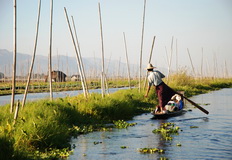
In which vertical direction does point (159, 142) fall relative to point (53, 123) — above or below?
below

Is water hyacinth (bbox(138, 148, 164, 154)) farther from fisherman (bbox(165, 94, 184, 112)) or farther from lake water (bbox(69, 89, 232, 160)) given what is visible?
fisherman (bbox(165, 94, 184, 112))

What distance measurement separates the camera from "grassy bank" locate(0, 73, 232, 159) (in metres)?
6.81

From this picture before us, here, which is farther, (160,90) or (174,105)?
(174,105)

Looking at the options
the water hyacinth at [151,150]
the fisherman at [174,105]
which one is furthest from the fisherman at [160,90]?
the water hyacinth at [151,150]

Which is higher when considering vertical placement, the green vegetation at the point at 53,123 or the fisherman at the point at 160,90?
the fisherman at the point at 160,90

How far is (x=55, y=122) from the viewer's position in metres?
9.12

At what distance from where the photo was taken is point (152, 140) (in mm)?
8742

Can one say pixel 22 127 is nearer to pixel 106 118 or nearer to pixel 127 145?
pixel 127 145

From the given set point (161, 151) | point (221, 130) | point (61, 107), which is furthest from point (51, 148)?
point (221, 130)

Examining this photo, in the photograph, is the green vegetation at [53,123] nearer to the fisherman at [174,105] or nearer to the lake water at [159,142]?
the lake water at [159,142]

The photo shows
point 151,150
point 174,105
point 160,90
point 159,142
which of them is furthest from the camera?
point 174,105

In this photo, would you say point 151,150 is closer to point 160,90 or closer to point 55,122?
point 55,122

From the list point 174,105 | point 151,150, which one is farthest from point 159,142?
point 174,105

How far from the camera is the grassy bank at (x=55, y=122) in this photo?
681 centimetres
